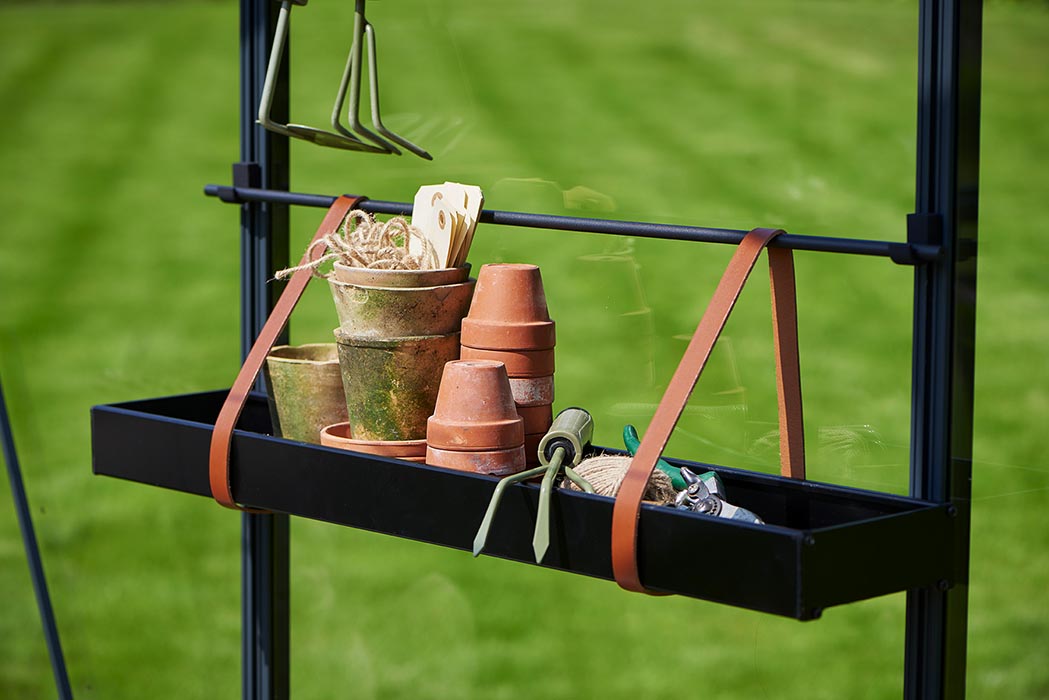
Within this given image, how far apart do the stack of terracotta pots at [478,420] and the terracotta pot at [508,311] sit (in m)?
0.04

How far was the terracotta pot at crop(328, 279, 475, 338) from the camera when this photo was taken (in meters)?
0.99

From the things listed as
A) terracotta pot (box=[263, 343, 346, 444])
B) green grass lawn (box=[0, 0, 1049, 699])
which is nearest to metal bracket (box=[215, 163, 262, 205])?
green grass lawn (box=[0, 0, 1049, 699])

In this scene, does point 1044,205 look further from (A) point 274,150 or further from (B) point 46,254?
(B) point 46,254

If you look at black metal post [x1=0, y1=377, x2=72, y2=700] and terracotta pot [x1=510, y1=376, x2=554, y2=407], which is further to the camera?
black metal post [x1=0, y1=377, x2=72, y2=700]

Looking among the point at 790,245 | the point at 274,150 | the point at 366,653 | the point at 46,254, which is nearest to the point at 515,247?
the point at 274,150

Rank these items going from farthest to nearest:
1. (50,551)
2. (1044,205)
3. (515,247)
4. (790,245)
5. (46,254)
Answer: (46,254), (50,551), (515,247), (1044,205), (790,245)

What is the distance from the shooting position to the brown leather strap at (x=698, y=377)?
834 mm

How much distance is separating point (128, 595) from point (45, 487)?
27cm

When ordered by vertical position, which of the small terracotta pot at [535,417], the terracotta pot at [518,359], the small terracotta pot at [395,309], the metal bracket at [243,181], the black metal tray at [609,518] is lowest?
the black metal tray at [609,518]

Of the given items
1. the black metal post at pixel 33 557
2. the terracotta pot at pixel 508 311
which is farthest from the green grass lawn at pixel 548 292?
the black metal post at pixel 33 557

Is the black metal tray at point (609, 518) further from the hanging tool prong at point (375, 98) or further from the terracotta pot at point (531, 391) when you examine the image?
the hanging tool prong at point (375, 98)

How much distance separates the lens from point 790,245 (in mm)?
917

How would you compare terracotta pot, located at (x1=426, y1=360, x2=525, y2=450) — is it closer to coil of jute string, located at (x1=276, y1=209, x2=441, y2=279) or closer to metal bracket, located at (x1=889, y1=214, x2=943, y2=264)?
coil of jute string, located at (x1=276, y1=209, x2=441, y2=279)

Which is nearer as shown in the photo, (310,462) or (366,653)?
(310,462)
